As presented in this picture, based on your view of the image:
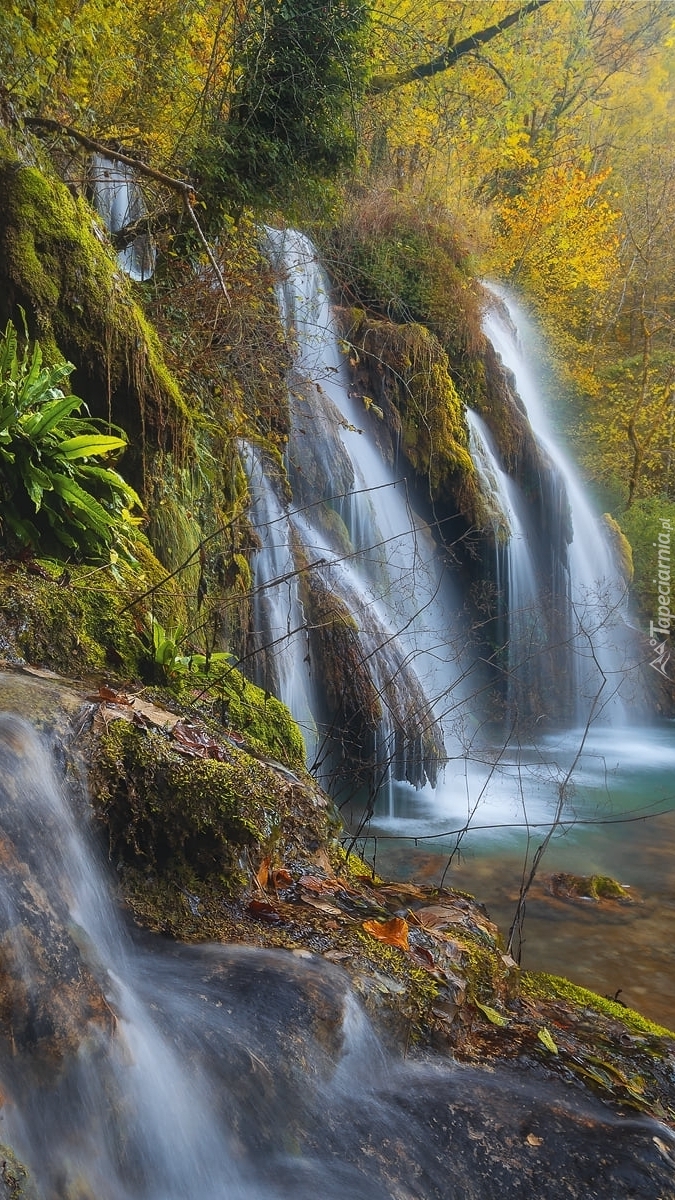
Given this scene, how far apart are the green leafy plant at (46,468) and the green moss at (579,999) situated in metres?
3.08

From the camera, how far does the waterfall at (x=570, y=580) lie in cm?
1386

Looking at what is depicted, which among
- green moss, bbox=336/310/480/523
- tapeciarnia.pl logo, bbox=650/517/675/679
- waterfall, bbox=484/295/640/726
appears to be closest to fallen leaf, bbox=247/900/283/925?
green moss, bbox=336/310/480/523

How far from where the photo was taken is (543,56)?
49.8 ft

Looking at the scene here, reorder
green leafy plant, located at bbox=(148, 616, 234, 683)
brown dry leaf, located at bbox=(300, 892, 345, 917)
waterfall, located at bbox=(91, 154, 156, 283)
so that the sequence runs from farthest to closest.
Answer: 1. waterfall, located at bbox=(91, 154, 156, 283)
2. green leafy plant, located at bbox=(148, 616, 234, 683)
3. brown dry leaf, located at bbox=(300, 892, 345, 917)

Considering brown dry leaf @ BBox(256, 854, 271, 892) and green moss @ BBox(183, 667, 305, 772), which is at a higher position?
green moss @ BBox(183, 667, 305, 772)

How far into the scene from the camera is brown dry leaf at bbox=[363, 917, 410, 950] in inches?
115

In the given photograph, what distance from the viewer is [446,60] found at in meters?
11.8

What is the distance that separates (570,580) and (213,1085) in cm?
1435

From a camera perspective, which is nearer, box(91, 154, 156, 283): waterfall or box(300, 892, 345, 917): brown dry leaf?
box(300, 892, 345, 917): brown dry leaf

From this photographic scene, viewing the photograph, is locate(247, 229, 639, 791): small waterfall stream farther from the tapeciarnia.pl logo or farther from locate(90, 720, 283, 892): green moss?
locate(90, 720, 283, 892): green moss

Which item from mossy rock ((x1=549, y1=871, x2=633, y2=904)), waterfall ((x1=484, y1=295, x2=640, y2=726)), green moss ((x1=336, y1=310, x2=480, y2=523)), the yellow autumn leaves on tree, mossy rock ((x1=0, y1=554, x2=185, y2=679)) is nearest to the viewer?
mossy rock ((x1=0, y1=554, x2=185, y2=679))

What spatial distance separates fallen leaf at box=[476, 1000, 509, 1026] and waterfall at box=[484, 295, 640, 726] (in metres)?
9.75

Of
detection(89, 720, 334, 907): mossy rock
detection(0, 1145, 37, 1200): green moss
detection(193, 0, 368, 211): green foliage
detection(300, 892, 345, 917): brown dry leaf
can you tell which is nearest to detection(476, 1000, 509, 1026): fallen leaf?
detection(300, 892, 345, 917): brown dry leaf

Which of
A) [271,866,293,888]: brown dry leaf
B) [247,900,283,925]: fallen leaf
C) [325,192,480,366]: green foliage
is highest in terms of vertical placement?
[325,192,480,366]: green foliage
